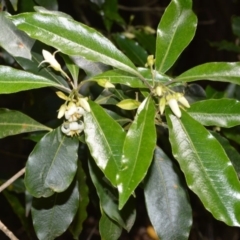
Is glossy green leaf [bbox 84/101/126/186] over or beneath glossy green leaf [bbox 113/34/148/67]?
over

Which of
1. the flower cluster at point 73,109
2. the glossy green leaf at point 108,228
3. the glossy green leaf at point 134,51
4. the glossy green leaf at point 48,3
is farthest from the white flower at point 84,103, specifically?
the glossy green leaf at point 134,51

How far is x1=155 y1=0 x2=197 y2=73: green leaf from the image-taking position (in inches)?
32.7

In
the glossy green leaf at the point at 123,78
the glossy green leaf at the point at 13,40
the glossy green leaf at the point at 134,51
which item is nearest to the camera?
the glossy green leaf at the point at 123,78

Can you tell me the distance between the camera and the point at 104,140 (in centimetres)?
76

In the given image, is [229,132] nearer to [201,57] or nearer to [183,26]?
[183,26]

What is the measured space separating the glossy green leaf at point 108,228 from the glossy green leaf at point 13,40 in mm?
396

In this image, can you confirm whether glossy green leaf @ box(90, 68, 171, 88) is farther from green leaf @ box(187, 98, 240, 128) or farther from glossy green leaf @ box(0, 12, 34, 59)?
glossy green leaf @ box(0, 12, 34, 59)

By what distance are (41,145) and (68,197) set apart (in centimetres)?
18

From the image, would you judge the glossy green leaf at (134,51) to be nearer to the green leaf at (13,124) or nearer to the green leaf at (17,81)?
the green leaf at (13,124)

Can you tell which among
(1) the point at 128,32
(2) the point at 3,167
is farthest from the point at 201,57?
(2) the point at 3,167

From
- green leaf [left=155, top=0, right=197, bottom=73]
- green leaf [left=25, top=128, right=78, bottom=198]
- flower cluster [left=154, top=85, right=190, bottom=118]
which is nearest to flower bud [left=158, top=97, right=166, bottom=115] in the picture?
flower cluster [left=154, top=85, right=190, bottom=118]

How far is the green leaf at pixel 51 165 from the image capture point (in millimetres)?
847

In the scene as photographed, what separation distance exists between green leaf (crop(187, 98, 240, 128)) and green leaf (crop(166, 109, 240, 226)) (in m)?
0.07

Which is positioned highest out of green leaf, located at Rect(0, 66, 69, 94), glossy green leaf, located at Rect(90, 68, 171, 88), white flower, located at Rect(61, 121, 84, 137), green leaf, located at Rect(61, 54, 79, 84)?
glossy green leaf, located at Rect(90, 68, 171, 88)
